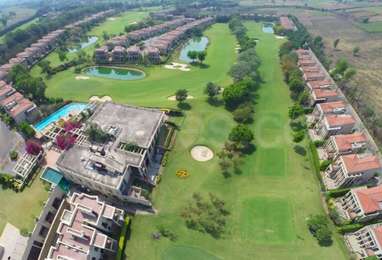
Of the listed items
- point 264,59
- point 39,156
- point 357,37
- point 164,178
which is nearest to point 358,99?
point 264,59

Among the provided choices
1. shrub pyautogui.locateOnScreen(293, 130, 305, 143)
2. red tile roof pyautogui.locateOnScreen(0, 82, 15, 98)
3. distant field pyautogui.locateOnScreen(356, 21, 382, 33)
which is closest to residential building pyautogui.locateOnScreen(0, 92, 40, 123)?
red tile roof pyautogui.locateOnScreen(0, 82, 15, 98)

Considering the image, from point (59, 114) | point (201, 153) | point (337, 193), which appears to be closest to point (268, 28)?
point (201, 153)

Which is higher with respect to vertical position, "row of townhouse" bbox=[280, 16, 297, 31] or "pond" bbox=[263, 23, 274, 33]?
"row of townhouse" bbox=[280, 16, 297, 31]

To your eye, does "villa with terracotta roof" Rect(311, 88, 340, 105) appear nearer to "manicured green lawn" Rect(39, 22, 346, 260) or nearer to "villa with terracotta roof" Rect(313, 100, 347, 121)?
"villa with terracotta roof" Rect(313, 100, 347, 121)

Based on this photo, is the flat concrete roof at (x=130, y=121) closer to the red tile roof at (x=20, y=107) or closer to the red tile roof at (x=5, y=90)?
the red tile roof at (x=20, y=107)

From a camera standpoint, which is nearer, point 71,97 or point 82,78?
point 71,97

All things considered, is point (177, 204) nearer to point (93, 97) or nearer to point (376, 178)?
point (376, 178)
